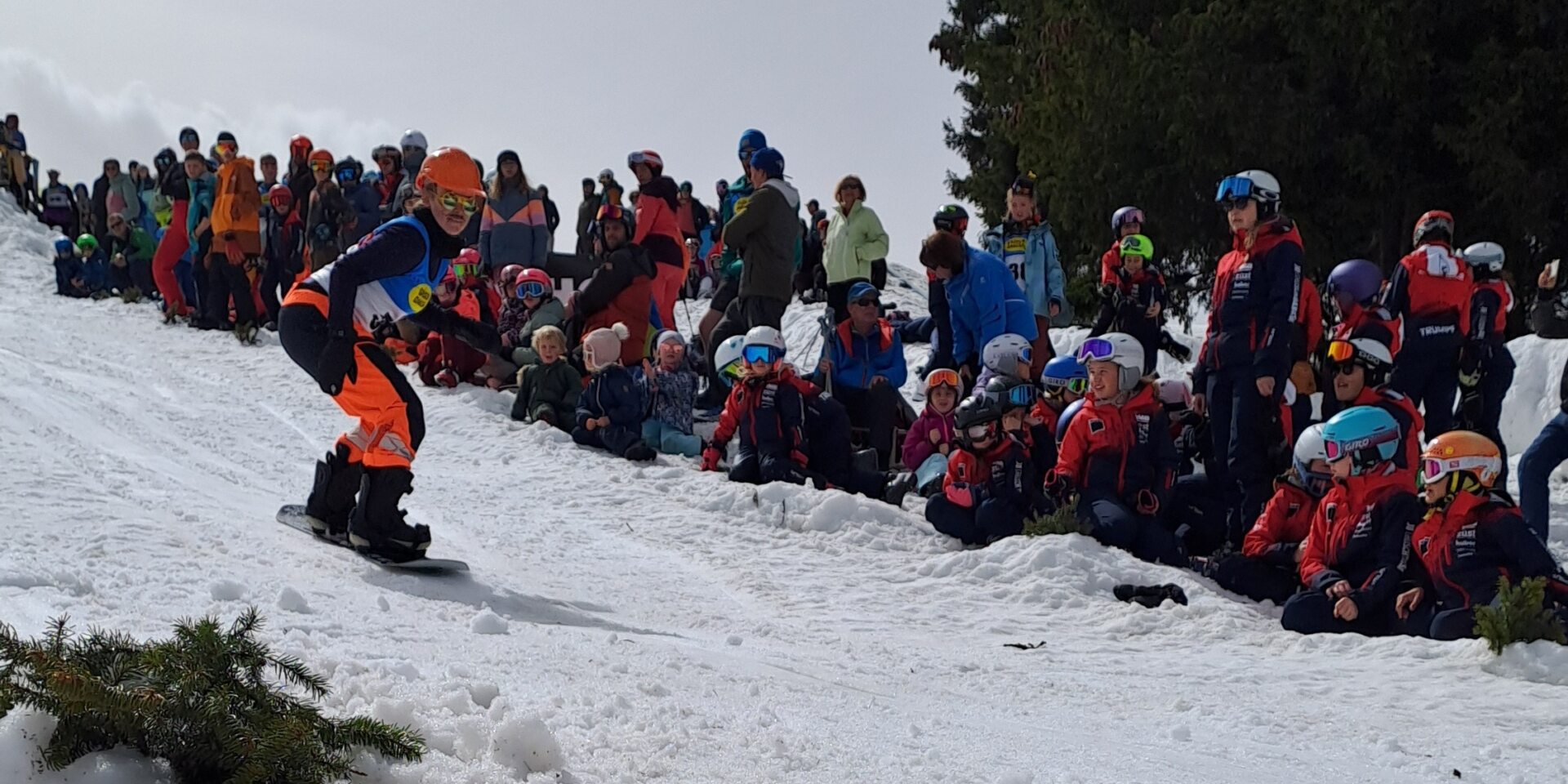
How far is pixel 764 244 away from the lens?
11328mm

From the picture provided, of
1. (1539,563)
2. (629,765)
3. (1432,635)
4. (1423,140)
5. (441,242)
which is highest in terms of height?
(1423,140)

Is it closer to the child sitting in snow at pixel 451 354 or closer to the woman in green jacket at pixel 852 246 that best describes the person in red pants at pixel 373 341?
the woman in green jacket at pixel 852 246

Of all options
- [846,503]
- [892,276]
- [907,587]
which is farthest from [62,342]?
[892,276]

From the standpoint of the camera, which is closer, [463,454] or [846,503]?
[846,503]

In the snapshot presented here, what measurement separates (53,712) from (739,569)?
4907 millimetres

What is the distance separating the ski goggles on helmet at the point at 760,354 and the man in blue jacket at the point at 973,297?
1.48 metres

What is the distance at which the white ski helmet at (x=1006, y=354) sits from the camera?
9.41m

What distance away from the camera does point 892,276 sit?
76.5 ft

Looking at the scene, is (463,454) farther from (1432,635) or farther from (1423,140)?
(1423,140)

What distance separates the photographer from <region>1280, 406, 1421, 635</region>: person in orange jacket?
650 cm

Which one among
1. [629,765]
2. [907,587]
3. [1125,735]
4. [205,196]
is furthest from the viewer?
[205,196]

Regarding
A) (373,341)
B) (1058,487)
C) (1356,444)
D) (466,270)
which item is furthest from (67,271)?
(1356,444)

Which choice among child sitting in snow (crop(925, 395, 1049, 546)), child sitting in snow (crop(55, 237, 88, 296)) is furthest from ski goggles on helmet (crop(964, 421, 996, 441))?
child sitting in snow (crop(55, 237, 88, 296))

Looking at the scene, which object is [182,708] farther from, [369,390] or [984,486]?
[984,486]
